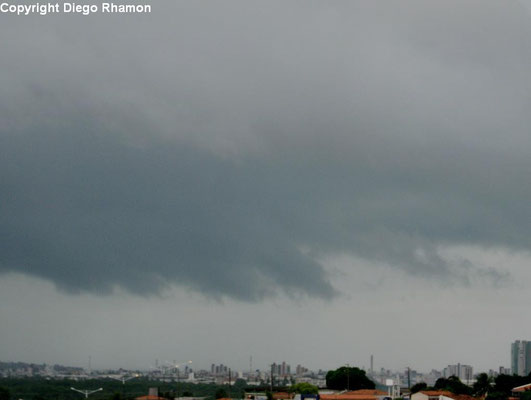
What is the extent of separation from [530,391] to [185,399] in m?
69.8

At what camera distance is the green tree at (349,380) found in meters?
143

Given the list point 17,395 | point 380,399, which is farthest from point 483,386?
point 17,395

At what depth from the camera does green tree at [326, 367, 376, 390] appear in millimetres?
142975

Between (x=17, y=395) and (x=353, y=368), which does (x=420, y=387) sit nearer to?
(x=353, y=368)

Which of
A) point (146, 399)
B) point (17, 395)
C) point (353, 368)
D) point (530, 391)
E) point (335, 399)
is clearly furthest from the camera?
point (17, 395)

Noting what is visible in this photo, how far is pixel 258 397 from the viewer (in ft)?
376

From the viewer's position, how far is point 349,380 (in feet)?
470

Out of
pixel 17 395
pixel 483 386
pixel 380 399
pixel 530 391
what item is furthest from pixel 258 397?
pixel 17 395

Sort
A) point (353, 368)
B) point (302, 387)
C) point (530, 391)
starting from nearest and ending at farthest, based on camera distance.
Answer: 1. point (530, 391)
2. point (302, 387)
3. point (353, 368)

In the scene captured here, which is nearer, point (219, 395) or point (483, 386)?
point (483, 386)

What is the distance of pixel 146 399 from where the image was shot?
10975cm

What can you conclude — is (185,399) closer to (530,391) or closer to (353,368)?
(353,368)

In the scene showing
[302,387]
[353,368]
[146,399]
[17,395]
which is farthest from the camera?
[17,395]

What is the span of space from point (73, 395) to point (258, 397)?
84.5 meters
